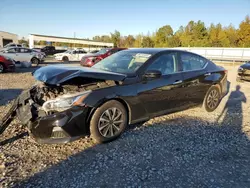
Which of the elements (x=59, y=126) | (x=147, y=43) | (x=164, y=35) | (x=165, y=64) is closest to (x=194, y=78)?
(x=165, y=64)

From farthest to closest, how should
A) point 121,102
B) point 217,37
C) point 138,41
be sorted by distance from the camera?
point 138,41 < point 217,37 < point 121,102

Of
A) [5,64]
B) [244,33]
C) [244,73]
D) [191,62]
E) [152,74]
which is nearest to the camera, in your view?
[152,74]

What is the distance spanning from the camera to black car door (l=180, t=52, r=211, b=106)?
4621 millimetres

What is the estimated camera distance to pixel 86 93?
3.23 metres

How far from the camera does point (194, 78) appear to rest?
473 cm

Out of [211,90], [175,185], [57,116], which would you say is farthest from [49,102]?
[211,90]

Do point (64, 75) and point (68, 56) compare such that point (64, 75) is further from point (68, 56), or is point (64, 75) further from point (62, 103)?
point (68, 56)

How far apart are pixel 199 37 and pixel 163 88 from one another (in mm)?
53774

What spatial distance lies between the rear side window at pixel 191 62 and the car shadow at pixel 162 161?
1364mm

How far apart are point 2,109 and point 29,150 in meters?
2.46

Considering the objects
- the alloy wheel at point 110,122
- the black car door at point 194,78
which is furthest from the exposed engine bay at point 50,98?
the black car door at point 194,78

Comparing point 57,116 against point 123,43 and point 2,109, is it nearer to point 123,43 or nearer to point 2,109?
point 2,109

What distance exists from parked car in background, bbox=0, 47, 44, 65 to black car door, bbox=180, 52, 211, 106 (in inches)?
594

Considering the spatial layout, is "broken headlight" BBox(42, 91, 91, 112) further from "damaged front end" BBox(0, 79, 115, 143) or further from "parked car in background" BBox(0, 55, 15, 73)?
"parked car in background" BBox(0, 55, 15, 73)
